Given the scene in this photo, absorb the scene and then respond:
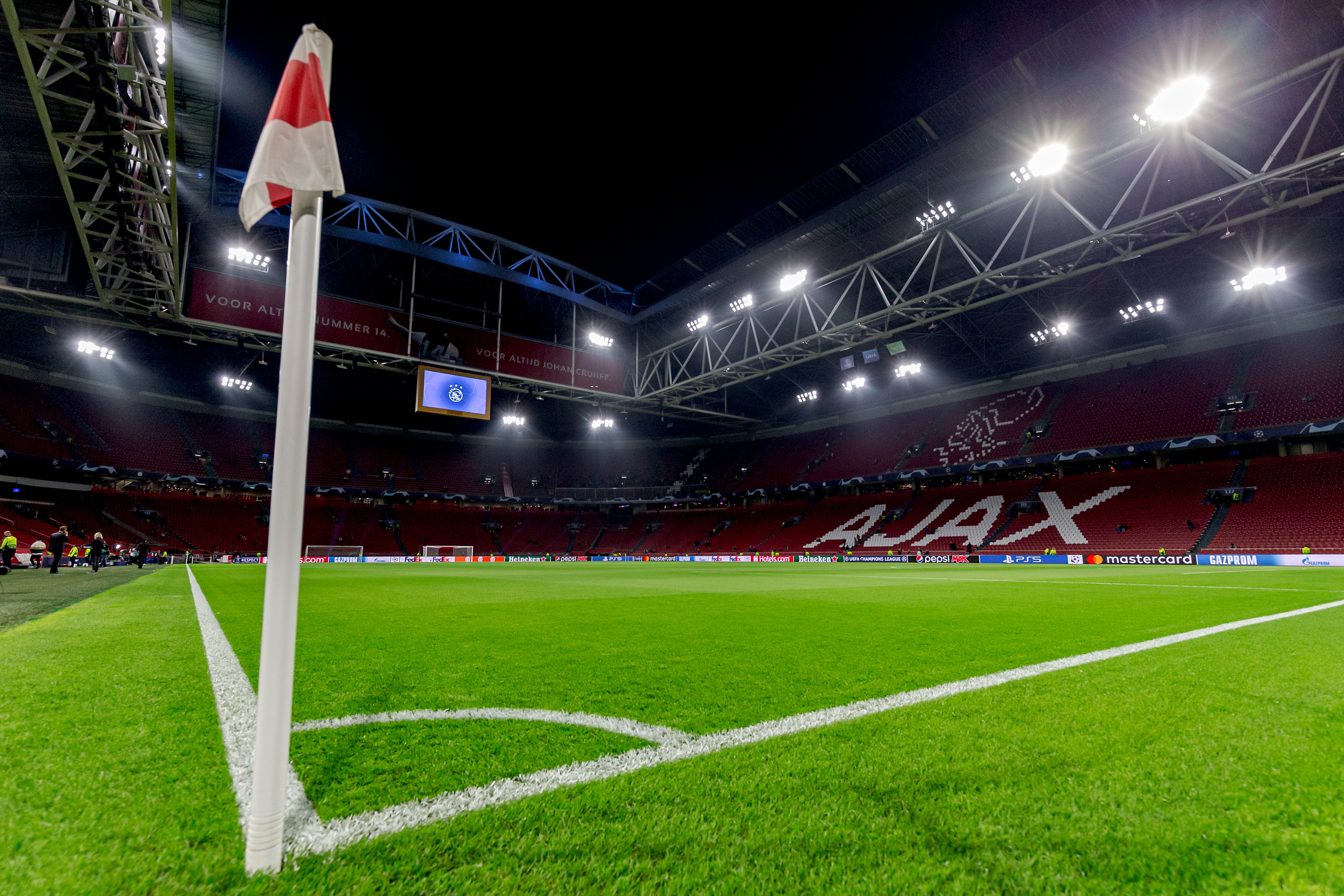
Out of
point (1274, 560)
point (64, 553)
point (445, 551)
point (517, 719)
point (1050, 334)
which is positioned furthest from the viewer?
point (445, 551)

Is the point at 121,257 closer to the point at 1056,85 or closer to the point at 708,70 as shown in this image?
the point at 708,70

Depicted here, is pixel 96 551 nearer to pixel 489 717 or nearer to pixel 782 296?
pixel 489 717

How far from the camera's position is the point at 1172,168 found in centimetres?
1489

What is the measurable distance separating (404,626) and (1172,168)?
21.2m

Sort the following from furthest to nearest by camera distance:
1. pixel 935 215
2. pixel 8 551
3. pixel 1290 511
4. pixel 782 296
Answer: pixel 1290 511 < pixel 782 296 < pixel 935 215 < pixel 8 551

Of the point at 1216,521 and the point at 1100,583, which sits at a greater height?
the point at 1216,521

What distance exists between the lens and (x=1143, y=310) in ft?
80.3

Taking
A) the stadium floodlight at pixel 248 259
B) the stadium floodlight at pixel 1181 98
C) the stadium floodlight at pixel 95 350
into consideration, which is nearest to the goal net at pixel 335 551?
the stadium floodlight at pixel 95 350

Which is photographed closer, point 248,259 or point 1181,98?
point 1181,98

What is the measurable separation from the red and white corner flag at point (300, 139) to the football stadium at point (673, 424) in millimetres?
17

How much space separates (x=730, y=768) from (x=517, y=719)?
40.4 inches

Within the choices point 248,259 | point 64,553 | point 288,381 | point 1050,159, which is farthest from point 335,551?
point 1050,159

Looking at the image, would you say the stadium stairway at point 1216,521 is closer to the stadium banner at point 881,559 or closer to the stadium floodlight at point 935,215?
the stadium banner at point 881,559

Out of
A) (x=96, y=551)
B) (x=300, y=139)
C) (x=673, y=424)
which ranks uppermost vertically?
(x=673, y=424)
